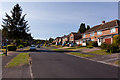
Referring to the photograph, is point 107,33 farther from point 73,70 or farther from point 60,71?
point 60,71

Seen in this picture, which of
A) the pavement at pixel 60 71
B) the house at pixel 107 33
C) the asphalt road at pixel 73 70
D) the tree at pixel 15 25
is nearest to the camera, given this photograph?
the pavement at pixel 60 71

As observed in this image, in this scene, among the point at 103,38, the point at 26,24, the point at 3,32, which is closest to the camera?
the point at 103,38

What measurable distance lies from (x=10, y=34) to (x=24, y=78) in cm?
3854

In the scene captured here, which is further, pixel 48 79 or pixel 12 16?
pixel 12 16

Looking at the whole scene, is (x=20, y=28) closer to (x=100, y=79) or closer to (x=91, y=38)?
(x=91, y=38)

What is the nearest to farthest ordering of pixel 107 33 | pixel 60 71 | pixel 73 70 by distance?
pixel 60 71 < pixel 73 70 < pixel 107 33

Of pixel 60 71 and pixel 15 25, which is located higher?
pixel 15 25

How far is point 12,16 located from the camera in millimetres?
45000

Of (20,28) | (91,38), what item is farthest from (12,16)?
(91,38)

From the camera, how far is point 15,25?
44.6 m

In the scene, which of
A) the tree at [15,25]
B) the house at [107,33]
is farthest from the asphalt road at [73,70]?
the tree at [15,25]

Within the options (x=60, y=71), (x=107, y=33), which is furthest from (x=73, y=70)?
(x=107, y=33)

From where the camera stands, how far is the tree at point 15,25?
4291cm

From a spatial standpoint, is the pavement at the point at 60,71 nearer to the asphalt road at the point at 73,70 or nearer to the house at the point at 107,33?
the asphalt road at the point at 73,70
